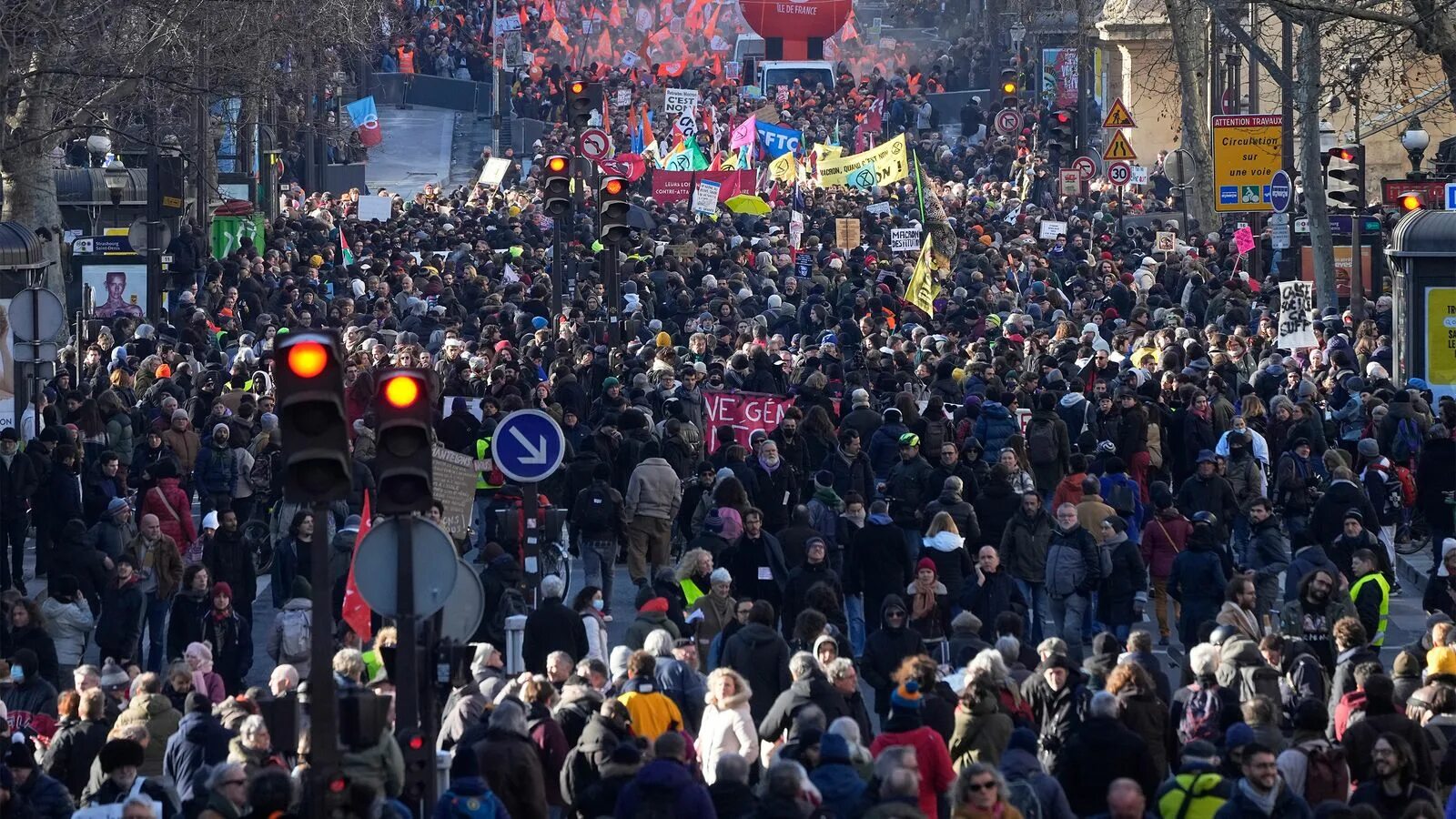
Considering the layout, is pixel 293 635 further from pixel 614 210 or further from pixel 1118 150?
pixel 1118 150

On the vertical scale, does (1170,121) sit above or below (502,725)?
above

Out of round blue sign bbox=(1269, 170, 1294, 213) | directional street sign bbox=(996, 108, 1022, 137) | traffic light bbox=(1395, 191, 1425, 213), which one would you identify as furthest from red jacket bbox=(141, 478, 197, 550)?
directional street sign bbox=(996, 108, 1022, 137)

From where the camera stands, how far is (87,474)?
20297mm

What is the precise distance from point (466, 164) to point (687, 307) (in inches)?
1215

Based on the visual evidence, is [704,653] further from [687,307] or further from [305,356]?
[687,307]

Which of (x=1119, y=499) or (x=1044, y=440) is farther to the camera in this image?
(x=1044, y=440)

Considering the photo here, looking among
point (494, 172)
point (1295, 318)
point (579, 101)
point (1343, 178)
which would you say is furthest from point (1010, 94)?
point (1295, 318)

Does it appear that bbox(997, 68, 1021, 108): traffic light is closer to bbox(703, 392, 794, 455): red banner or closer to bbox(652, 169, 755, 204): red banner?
bbox(652, 169, 755, 204): red banner

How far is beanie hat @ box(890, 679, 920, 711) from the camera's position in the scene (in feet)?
38.6

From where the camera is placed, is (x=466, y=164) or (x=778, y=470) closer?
(x=778, y=470)

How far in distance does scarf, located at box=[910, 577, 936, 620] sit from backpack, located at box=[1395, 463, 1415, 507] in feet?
18.6

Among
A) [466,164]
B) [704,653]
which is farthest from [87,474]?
[466,164]

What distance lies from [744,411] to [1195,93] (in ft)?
83.0

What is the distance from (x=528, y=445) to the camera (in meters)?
15.5
